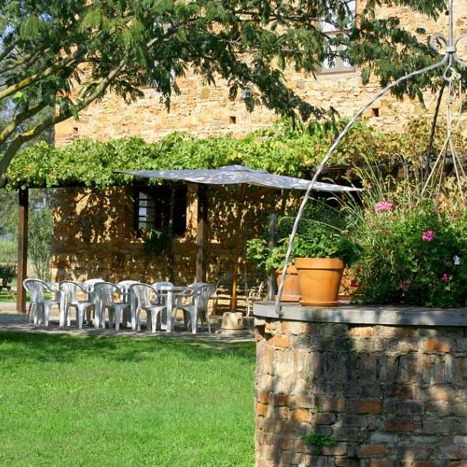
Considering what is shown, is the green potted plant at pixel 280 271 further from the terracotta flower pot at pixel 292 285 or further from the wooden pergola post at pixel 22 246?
the wooden pergola post at pixel 22 246

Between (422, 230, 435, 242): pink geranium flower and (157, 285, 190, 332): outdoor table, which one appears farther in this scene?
(157, 285, 190, 332): outdoor table

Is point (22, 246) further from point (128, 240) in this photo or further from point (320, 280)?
point (320, 280)

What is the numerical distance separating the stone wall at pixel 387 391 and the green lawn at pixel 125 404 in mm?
885

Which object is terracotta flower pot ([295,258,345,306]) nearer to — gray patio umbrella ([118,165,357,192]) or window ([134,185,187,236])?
gray patio umbrella ([118,165,357,192])

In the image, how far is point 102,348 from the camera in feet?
37.3

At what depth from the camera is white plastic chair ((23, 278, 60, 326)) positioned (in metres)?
14.3

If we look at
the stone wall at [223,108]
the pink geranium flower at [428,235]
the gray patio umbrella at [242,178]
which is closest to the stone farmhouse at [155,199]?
the stone wall at [223,108]

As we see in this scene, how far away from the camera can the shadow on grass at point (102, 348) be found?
34.7 ft

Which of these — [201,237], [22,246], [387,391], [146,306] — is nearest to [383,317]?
[387,391]

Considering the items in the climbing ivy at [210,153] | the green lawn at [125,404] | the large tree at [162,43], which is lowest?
the green lawn at [125,404]

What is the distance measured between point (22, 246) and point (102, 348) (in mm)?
6166

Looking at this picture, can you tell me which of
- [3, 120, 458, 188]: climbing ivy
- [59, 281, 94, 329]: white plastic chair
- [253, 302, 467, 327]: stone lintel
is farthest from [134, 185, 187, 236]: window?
[253, 302, 467, 327]: stone lintel

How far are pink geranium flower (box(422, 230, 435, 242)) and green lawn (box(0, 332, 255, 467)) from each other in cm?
168

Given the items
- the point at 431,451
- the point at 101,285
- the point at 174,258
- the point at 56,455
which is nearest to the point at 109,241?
the point at 174,258
